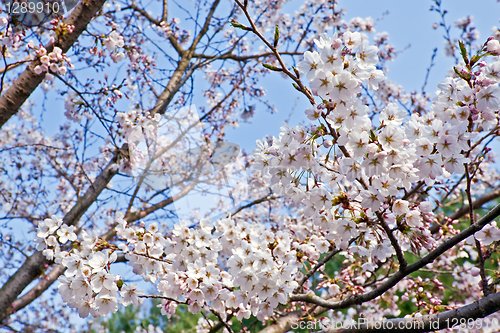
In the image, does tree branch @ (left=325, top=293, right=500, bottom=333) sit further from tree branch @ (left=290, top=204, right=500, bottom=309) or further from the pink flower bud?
the pink flower bud

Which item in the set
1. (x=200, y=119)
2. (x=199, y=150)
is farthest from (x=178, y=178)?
(x=200, y=119)

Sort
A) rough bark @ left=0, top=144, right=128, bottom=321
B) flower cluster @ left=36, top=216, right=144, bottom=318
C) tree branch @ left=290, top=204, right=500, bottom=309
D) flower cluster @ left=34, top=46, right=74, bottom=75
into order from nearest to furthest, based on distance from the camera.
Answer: tree branch @ left=290, top=204, right=500, bottom=309 → flower cluster @ left=36, top=216, right=144, bottom=318 → flower cluster @ left=34, top=46, right=74, bottom=75 → rough bark @ left=0, top=144, right=128, bottom=321

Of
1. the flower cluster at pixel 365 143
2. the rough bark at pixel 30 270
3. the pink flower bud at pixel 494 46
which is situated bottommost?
the rough bark at pixel 30 270

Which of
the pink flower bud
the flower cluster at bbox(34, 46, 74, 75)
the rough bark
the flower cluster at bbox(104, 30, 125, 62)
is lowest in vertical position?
the rough bark

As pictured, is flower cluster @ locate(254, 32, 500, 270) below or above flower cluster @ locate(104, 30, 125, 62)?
below

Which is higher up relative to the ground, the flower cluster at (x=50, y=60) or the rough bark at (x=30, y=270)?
the flower cluster at (x=50, y=60)

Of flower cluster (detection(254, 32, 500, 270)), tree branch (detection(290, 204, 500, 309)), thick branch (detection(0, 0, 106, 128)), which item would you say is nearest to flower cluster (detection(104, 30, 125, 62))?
thick branch (detection(0, 0, 106, 128))

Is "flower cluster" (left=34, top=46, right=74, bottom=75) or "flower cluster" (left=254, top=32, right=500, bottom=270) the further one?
"flower cluster" (left=34, top=46, right=74, bottom=75)

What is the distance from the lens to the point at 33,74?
9.70 feet

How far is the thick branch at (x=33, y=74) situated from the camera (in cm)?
296

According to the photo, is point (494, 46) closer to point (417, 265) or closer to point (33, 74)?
point (417, 265)

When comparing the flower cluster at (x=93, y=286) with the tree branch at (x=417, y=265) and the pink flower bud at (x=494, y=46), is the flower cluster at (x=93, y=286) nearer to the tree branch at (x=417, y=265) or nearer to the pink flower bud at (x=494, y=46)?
the tree branch at (x=417, y=265)

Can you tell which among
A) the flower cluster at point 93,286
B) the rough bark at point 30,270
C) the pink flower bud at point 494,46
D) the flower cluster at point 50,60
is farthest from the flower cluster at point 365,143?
the rough bark at point 30,270

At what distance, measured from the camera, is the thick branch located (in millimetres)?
2965
